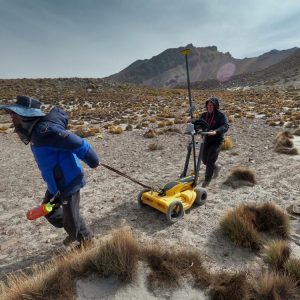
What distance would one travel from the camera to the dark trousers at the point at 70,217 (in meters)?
4.26

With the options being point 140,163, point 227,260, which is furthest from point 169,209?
point 140,163

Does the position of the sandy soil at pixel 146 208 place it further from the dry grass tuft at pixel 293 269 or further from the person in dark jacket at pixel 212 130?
the person in dark jacket at pixel 212 130

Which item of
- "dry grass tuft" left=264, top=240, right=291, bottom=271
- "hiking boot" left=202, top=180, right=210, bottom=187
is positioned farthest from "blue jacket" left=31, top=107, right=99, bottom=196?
"hiking boot" left=202, top=180, right=210, bottom=187

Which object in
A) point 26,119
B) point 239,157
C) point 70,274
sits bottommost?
point 239,157

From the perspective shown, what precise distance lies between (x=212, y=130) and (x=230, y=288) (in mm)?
4267

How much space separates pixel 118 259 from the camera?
12.4ft

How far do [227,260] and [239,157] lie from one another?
6.66 m

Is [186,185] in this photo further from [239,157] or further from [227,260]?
[239,157]

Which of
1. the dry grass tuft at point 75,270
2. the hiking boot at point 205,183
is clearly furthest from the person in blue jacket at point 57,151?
the hiking boot at point 205,183

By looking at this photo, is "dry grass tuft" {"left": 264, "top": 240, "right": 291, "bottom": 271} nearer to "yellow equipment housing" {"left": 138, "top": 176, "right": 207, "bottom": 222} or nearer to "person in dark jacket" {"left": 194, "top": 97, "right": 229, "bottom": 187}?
"yellow equipment housing" {"left": 138, "top": 176, "right": 207, "bottom": 222}

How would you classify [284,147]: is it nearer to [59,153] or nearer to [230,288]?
[230,288]

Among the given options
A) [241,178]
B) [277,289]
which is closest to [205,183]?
[241,178]

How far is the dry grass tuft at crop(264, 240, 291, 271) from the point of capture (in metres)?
4.06

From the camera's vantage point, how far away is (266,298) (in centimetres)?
352
